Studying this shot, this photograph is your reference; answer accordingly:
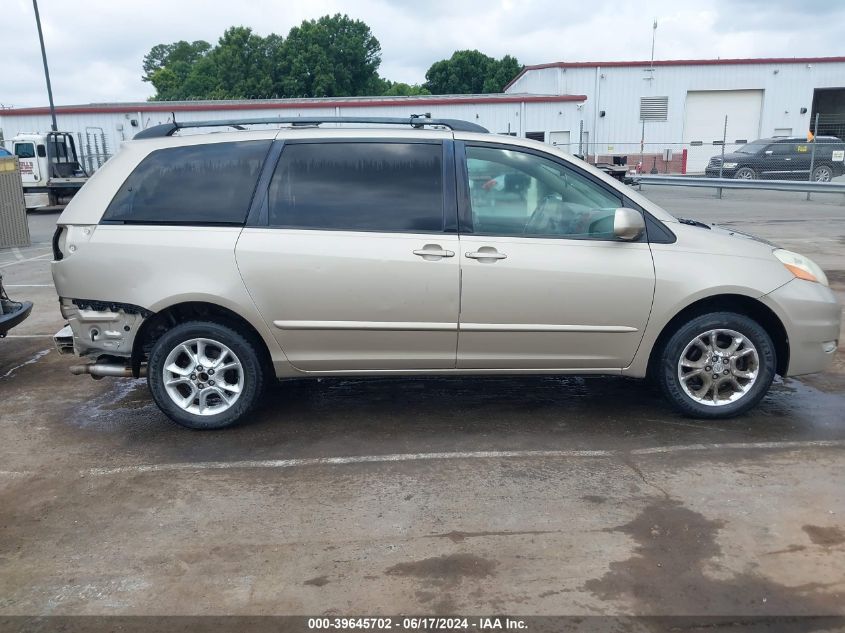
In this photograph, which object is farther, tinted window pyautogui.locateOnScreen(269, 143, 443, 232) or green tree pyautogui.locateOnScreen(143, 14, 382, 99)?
green tree pyautogui.locateOnScreen(143, 14, 382, 99)

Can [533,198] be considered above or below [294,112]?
below

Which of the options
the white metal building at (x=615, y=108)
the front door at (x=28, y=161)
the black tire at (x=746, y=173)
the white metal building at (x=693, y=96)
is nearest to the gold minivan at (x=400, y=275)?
the black tire at (x=746, y=173)

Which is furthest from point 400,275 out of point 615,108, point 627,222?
point 615,108

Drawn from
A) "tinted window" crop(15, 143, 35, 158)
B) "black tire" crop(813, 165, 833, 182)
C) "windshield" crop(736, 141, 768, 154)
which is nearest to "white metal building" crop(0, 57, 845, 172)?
"tinted window" crop(15, 143, 35, 158)

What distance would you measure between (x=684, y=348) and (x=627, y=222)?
900 millimetres

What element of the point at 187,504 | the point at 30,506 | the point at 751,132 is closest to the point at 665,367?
the point at 187,504

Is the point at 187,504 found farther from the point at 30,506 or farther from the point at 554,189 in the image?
the point at 554,189

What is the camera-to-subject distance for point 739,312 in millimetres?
4699

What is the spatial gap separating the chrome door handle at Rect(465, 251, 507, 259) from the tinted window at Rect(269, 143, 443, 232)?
0.26 meters

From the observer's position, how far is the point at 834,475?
13.0ft

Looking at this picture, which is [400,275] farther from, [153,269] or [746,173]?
[746,173]

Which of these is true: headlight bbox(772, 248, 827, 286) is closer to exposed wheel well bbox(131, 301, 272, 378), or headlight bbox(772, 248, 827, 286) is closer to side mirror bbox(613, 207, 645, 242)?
side mirror bbox(613, 207, 645, 242)

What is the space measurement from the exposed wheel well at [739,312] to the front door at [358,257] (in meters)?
1.35

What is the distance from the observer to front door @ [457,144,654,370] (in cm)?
445
